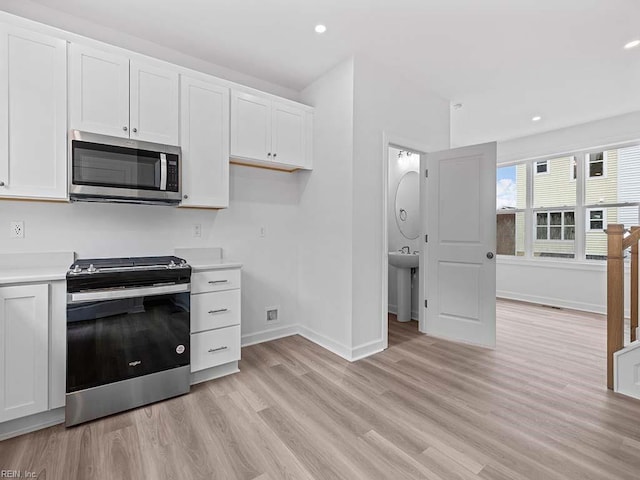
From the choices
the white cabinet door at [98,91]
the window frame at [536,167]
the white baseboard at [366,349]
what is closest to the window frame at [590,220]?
the window frame at [536,167]

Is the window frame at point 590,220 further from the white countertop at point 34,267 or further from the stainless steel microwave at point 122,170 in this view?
the white countertop at point 34,267

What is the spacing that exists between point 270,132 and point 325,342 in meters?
2.18

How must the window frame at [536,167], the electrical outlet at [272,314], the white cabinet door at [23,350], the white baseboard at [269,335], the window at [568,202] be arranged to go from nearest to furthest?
the white cabinet door at [23,350] < the white baseboard at [269,335] < the electrical outlet at [272,314] < the window at [568,202] < the window frame at [536,167]

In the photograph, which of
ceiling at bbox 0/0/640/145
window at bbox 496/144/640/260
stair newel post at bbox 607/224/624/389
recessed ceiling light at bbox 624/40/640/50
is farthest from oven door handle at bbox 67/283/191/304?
window at bbox 496/144/640/260

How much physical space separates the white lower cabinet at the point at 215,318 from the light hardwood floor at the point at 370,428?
201 millimetres

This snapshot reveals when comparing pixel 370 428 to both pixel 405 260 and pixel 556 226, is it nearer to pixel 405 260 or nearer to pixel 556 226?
pixel 405 260

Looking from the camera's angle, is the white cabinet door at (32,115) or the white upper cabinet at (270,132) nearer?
the white cabinet door at (32,115)

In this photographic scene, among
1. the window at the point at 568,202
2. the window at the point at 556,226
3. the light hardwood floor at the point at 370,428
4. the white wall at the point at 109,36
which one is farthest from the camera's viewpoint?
the window at the point at 556,226

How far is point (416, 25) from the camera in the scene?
2.45 meters

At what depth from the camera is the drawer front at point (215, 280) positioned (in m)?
2.39

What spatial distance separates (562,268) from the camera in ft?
15.8

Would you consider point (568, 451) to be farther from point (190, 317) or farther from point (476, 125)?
point (476, 125)

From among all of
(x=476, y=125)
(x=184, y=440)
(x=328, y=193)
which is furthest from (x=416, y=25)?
(x=184, y=440)

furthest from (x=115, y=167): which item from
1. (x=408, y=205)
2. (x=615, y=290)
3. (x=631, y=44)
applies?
(x=631, y=44)
